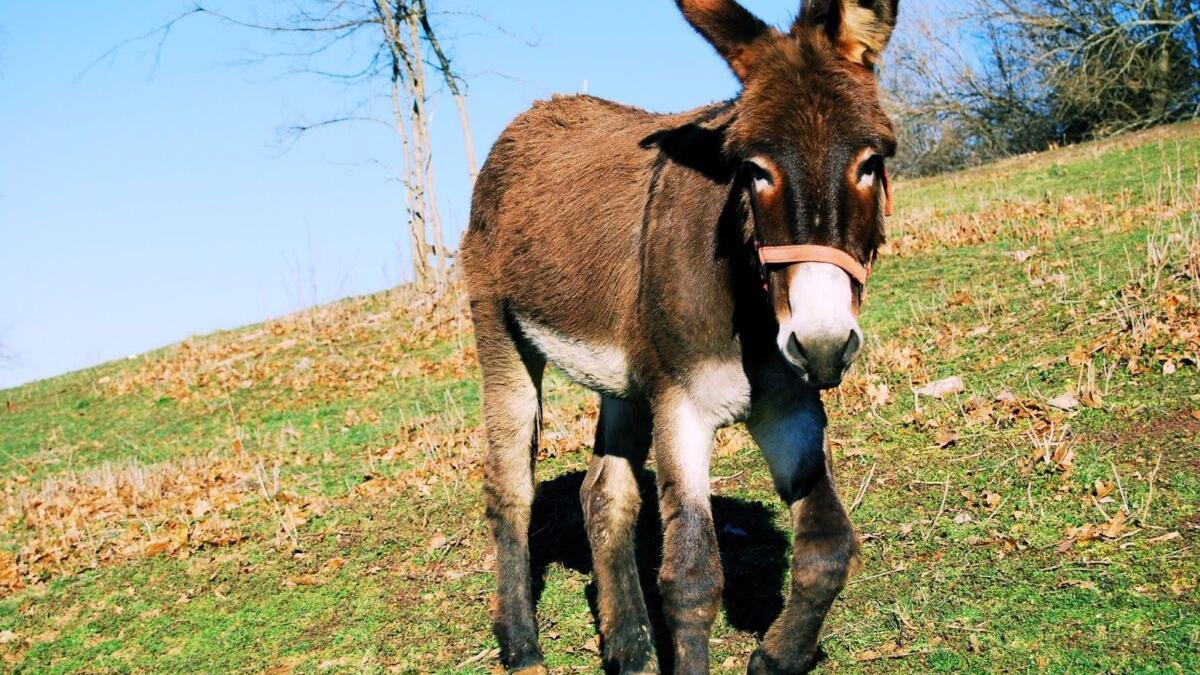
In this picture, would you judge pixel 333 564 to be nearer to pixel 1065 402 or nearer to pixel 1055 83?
pixel 1065 402

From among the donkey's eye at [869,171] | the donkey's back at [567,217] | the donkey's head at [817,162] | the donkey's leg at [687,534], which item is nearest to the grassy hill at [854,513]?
the donkey's leg at [687,534]

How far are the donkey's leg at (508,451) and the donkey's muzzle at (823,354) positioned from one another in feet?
7.03

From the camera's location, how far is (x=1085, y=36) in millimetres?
24969

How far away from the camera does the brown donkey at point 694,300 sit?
106 inches

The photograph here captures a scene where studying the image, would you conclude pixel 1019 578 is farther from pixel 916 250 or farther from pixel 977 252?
pixel 916 250

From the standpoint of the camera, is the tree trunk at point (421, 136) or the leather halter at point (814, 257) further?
the tree trunk at point (421, 136)

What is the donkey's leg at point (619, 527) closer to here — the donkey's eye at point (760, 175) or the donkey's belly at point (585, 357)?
the donkey's belly at point (585, 357)

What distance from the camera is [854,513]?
4730mm

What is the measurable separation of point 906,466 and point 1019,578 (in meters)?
1.31

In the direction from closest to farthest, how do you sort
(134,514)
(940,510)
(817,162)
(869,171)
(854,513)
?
(817,162) < (869,171) < (940,510) < (854,513) < (134,514)

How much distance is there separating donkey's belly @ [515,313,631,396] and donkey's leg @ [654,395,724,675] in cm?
51

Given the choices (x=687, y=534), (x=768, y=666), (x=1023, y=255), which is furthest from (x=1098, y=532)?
(x=1023, y=255)

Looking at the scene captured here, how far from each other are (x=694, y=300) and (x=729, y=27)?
34.7 inches

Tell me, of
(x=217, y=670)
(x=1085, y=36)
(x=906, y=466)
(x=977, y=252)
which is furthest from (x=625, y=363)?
(x=1085, y=36)
